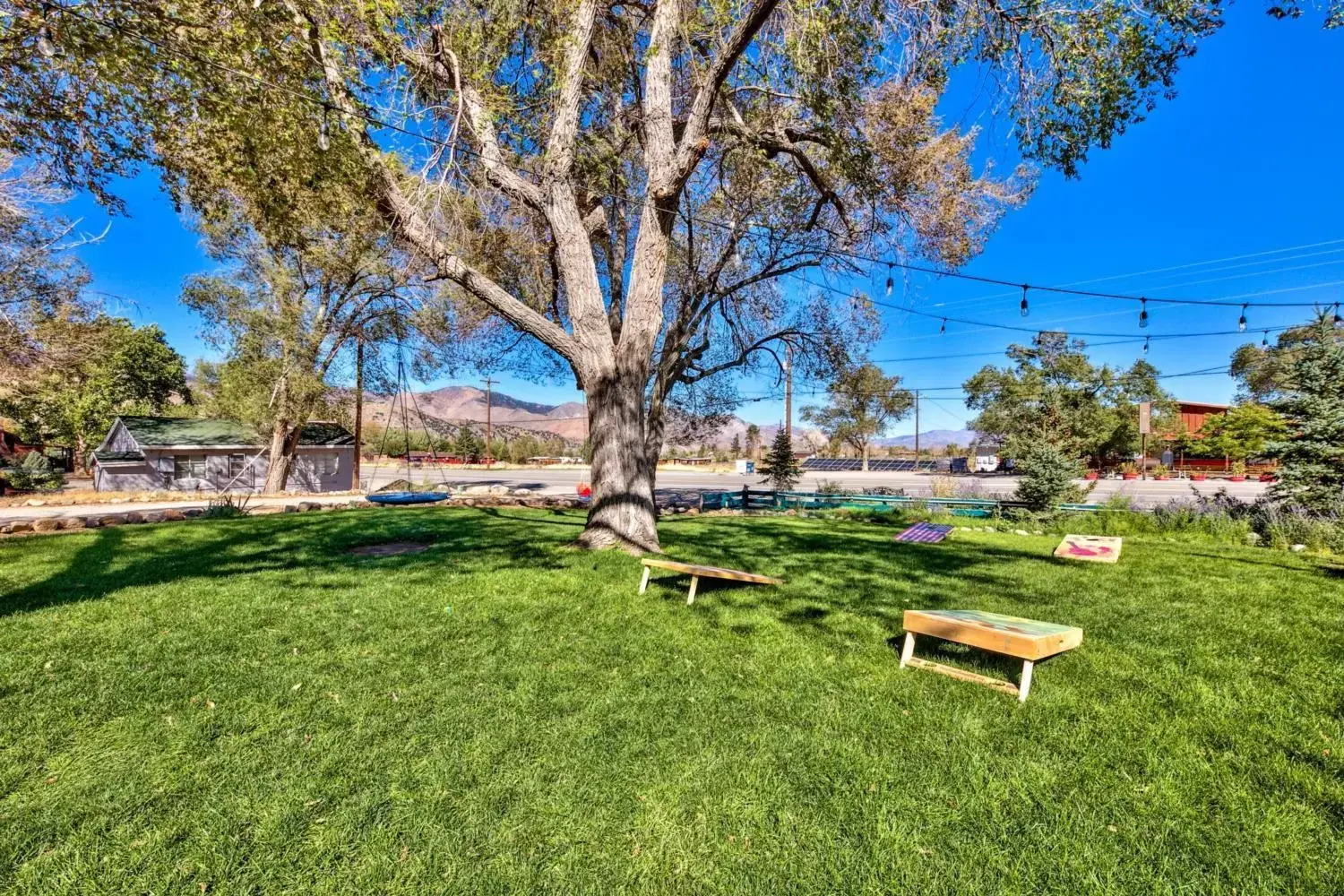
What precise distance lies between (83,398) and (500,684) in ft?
118

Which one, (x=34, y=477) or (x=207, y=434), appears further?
(x=207, y=434)

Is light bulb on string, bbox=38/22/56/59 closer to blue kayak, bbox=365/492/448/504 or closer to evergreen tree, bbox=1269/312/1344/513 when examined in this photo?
blue kayak, bbox=365/492/448/504

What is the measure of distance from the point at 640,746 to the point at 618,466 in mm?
4684

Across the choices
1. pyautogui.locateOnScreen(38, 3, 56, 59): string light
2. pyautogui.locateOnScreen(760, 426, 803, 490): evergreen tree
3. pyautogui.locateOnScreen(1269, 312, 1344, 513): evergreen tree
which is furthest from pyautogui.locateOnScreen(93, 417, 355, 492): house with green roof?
pyautogui.locateOnScreen(1269, 312, 1344, 513): evergreen tree

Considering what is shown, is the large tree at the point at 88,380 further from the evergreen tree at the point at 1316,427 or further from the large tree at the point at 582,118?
the evergreen tree at the point at 1316,427

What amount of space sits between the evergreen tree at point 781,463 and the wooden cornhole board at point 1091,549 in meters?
10.7

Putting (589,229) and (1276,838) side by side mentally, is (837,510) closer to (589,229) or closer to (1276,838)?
(589,229)

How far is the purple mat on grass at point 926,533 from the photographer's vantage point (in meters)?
9.30

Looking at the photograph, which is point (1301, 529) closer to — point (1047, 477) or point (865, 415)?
point (1047, 477)

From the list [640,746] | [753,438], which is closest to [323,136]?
[640,746]

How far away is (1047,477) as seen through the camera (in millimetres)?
11898

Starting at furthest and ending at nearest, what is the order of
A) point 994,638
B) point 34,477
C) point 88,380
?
point 88,380 < point 34,477 < point 994,638

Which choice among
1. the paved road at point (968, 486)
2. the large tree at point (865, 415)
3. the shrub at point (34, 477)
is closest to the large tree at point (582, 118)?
the paved road at point (968, 486)

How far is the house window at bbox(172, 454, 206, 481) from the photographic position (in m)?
23.6
